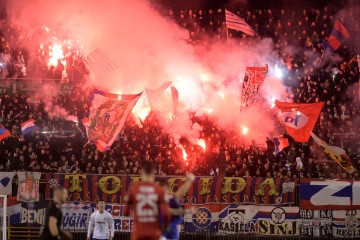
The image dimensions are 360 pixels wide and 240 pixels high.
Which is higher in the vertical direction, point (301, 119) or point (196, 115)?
point (196, 115)

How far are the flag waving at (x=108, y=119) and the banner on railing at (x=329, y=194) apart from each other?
5606 millimetres

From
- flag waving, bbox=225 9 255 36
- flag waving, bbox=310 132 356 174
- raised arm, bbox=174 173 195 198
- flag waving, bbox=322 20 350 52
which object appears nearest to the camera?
raised arm, bbox=174 173 195 198

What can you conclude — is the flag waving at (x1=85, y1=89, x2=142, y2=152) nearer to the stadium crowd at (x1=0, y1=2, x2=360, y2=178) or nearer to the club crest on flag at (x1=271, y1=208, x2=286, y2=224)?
the stadium crowd at (x1=0, y1=2, x2=360, y2=178)

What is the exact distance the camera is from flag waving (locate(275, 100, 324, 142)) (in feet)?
60.2

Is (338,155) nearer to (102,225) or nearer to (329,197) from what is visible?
(329,197)

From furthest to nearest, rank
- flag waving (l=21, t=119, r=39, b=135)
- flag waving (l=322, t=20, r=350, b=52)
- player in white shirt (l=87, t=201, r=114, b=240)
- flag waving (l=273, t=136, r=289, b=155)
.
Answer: flag waving (l=322, t=20, r=350, b=52) < flag waving (l=21, t=119, r=39, b=135) < flag waving (l=273, t=136, r=289, b=155) < player in white shirt (l=87, t=201, r=114, b=240)

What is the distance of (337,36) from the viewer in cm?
2234

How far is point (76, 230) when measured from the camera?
16344 mm

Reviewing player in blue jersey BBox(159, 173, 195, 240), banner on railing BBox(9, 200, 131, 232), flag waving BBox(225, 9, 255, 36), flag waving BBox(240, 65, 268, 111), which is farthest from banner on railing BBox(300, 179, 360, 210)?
flag waving BBox(225, 9, 255, 36)

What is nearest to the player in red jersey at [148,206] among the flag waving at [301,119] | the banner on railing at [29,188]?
the banner on railing at [29,188]

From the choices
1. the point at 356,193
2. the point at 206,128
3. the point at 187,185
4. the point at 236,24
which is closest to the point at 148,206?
the point at 187,185

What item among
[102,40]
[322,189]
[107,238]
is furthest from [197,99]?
[107,238]

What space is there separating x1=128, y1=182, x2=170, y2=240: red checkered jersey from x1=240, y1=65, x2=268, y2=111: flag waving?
1379 cm

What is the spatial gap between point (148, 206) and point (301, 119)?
11.6 meters
